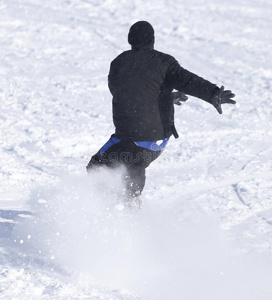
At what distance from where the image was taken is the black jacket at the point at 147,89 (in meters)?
4.22

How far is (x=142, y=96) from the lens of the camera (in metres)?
4.32

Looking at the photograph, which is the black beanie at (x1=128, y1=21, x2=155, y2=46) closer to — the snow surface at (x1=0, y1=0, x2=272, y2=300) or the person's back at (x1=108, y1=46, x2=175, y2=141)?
the person's back at (x1=108, y1=46, x2=175, y2=141)

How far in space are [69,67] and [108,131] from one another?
7.96ft

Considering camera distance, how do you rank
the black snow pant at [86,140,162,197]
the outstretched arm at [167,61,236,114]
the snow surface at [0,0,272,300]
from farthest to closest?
the black snow pant at [86,140,162,197] → the snow surface at [0,0,272,300] → the outstretched arm at [167,61,236,114]

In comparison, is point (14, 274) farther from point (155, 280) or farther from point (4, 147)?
point (4, 147)

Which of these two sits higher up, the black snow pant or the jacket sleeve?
the jacket sleeve

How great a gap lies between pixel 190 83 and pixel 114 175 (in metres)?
0.93

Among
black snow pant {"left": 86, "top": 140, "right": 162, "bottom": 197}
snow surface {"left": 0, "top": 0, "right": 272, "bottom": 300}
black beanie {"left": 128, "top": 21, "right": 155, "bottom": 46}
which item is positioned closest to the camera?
snow surface {"left": 0, "top": 0, "right": 272, "bottom": 300}

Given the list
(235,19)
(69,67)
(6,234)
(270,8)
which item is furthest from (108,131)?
(270,8)

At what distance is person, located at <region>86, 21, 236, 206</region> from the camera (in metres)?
4.24

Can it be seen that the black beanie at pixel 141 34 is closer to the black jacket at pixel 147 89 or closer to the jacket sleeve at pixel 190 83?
the black jacket at pixel 147 89

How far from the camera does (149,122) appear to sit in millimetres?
4395

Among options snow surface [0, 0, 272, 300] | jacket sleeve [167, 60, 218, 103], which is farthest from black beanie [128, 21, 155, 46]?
snow surface [0, 0, 272, 300]

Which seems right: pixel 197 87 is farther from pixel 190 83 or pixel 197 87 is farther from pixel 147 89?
pixel 147 89
